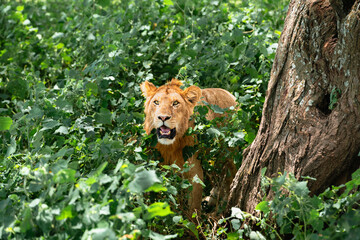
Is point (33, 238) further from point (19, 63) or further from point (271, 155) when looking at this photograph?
point (19, 63)

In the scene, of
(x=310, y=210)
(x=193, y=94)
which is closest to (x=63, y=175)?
(x=310, y=210)

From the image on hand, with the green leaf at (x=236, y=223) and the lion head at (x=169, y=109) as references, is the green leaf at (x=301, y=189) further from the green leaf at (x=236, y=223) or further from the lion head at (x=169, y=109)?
the lion head at (x=169, y=109)

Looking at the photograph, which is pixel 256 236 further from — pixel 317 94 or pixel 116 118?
pixel 116 118

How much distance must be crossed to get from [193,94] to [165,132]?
1.49 ft

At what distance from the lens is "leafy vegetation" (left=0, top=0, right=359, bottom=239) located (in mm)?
3377

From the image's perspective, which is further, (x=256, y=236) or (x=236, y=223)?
(x=236, y=223)

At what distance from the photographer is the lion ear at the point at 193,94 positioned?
16.1 feet

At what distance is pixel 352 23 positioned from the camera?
3.79 meters

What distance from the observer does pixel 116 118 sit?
4.98 metres

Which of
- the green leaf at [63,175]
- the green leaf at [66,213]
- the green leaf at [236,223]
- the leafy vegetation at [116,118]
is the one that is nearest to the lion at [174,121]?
the leafy vegetation at [116,118]

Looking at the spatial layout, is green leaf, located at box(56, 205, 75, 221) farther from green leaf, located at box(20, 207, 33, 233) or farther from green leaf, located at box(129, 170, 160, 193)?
green leaf, located at box(129, 170, 160, 193)

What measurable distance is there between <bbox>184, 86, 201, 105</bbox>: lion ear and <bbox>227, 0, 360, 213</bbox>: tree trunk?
3.06 ft

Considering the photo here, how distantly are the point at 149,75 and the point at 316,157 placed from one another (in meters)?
2.57

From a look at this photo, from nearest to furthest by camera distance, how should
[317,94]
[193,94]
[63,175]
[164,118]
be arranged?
[63,175]
[317,94]
[164,118]
[193,94]
